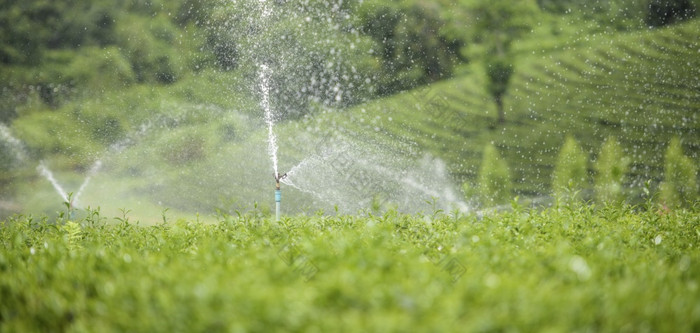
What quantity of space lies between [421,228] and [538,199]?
14.6 m

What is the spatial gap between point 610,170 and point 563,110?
10.1 ft

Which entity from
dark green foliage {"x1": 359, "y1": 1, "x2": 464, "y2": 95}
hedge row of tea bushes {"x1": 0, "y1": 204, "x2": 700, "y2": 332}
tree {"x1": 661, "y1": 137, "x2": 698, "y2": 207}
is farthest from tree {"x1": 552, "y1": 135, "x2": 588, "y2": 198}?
hedge row of tea bushes {"x1": 0, "y1": 204, "x2": 700, "y2": 332}

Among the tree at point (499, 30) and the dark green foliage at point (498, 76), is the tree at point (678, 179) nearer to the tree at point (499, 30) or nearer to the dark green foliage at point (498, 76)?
the dark green foliage at point (498, 76)

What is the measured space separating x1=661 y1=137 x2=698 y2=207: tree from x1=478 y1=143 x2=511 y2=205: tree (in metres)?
3.62

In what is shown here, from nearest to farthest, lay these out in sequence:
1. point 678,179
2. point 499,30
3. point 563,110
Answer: point 678,179, point 563,110, point 499,30

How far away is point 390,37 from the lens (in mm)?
20719

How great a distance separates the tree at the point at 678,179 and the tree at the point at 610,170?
115 centimetres

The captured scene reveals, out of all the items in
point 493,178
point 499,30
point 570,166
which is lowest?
point 570,166

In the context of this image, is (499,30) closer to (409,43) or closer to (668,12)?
(409,43)

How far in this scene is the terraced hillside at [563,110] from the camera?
19.2m

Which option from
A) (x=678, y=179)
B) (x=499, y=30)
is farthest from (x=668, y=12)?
(x=678, y=179)

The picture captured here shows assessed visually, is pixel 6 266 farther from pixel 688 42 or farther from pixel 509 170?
pixel 688 42

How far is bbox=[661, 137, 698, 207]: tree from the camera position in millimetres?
14776

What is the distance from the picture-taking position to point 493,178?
1808 cm
